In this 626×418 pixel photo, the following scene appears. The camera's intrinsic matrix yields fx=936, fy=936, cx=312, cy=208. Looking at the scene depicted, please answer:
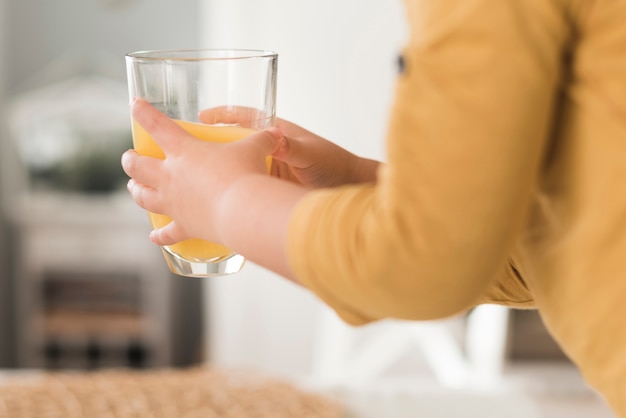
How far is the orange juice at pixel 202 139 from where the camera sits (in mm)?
729

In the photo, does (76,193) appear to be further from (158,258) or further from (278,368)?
(278,368)

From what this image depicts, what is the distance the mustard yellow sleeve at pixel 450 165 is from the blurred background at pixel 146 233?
6.85ft

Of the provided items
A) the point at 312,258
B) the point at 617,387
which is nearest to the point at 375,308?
the point at 312,258

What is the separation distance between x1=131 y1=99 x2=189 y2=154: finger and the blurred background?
2019 millimetres

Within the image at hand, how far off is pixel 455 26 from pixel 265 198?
6.8 inches

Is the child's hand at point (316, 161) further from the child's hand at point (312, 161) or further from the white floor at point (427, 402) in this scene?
the white floor at point (427, 402)

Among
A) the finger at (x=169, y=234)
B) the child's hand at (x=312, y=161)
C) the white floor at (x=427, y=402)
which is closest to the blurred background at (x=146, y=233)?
the white floor at (x=427, y=402)

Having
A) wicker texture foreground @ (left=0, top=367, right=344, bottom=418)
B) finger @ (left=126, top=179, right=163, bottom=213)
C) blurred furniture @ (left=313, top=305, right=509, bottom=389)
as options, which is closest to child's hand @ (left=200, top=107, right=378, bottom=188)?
finger @ (left=126, top=179, right=163, bottom=213)

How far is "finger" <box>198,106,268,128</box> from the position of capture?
29.1 inches

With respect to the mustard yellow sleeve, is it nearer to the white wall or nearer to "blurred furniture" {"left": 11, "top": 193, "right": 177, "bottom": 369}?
the white wall

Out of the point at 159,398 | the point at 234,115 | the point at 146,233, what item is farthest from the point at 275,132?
the point at 146,233

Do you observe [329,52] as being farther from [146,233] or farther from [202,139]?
[202,139]

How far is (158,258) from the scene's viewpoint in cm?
296

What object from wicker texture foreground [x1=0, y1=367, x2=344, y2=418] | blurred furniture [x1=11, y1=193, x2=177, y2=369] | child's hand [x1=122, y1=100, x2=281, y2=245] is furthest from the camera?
blurred furniture [x1=11, y1=193, x2=177, y2=369]
